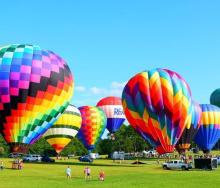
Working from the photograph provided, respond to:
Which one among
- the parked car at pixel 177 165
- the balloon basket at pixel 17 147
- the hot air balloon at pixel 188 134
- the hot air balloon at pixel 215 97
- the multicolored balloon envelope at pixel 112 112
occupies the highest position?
the hot air balloon at pixel 215 97

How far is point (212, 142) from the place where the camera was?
7962cm

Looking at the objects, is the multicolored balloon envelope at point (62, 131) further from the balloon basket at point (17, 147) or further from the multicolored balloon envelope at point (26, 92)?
the balloon basket at point (17, 147)

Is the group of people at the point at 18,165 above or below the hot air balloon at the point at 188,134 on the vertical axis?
below

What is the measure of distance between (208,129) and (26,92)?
40354 mm

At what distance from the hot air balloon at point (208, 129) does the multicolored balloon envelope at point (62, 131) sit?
71.0 ft

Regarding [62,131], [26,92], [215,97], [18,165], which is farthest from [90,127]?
[215,97]

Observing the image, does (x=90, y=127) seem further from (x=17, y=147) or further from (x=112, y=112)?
(x=17, y=147)

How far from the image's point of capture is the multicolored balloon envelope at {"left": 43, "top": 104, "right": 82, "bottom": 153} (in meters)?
70.8

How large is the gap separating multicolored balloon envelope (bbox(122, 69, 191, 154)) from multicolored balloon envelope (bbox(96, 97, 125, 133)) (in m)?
45.8

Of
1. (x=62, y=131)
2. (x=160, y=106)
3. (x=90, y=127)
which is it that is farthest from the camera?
(x=90, y=127)

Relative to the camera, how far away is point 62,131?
7169 centimetres

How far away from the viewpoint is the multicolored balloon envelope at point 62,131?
70.8m

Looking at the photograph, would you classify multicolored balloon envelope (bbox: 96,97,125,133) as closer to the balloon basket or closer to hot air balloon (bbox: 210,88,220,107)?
hot air balloon (bbox: 210,88,220,107)

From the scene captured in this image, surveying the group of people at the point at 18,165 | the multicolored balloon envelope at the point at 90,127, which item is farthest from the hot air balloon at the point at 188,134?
the group of people at the point at 18,165
